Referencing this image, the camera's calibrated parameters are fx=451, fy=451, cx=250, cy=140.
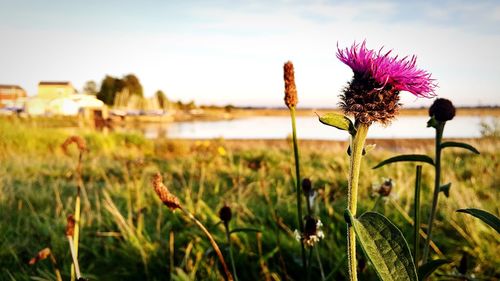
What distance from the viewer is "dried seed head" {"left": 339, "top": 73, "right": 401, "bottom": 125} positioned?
86 centimetres

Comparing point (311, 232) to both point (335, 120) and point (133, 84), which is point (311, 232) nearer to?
point (335, 120)

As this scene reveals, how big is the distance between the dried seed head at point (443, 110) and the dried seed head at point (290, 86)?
352 mm

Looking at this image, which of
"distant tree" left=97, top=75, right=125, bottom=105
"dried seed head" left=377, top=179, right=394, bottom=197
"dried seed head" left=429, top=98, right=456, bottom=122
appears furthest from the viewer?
"distant tree" left=97, top=75, right=125, bottom=105

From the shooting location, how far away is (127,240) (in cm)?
236

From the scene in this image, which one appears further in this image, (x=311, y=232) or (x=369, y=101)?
(x=311, y=232)

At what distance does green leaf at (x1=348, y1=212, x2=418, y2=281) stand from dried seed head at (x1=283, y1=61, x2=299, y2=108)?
0.49 m

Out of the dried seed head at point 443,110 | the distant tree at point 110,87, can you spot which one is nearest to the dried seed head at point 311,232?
the dried seed head at point 443,110

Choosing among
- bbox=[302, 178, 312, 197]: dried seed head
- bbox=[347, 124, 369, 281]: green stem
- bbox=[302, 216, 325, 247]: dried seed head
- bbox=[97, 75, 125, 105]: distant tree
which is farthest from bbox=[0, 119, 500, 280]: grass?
bbox=[97, 75, 125, 105]: distant tree

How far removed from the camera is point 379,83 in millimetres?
896

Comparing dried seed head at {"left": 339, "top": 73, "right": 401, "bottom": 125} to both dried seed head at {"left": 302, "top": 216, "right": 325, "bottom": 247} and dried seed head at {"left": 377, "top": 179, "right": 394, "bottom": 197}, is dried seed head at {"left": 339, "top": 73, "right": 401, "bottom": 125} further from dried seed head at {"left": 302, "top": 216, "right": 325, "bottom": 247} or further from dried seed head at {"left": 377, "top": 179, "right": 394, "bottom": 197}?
dried seed head at {"left": 377, "top": 179, "right": 394, "bottom": 197}

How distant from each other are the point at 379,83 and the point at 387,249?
0.35 metres

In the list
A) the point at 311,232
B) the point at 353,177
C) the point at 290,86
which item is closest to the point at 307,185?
the point at 311,232

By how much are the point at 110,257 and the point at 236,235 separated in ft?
2.30

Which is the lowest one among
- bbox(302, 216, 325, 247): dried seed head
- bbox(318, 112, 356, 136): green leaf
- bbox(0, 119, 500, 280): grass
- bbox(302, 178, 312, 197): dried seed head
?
bbox(0, 119, 500, 280): grass
